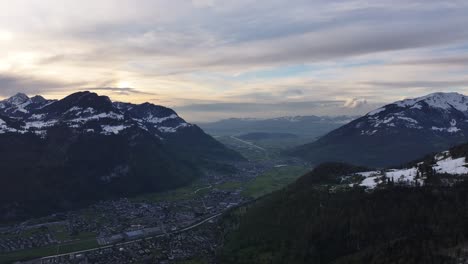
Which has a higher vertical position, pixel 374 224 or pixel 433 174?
pixel 433 174

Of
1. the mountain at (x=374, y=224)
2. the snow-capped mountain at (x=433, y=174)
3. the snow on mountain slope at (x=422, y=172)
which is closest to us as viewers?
the mountain at (x=374, y=224)

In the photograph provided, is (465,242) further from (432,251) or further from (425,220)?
(425,220)

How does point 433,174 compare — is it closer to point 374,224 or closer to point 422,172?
point 422,172

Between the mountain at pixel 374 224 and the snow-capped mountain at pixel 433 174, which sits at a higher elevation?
the snow-capped mountain at pixel 433 174

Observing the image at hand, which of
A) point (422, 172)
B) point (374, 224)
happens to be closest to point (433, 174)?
point (422, 172)

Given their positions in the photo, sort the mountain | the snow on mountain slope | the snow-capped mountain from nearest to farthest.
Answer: the mountain
the snow-capped mountain
the snow on mountain slope

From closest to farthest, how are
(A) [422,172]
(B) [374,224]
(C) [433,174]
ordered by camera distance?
1. (B) [374,224]
2. (C) [433,174]
3. (A) [422,172]

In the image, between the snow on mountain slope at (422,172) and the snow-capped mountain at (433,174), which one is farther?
the snow on mountain slope at (422,172)

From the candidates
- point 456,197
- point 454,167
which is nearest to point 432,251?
point 456,197
